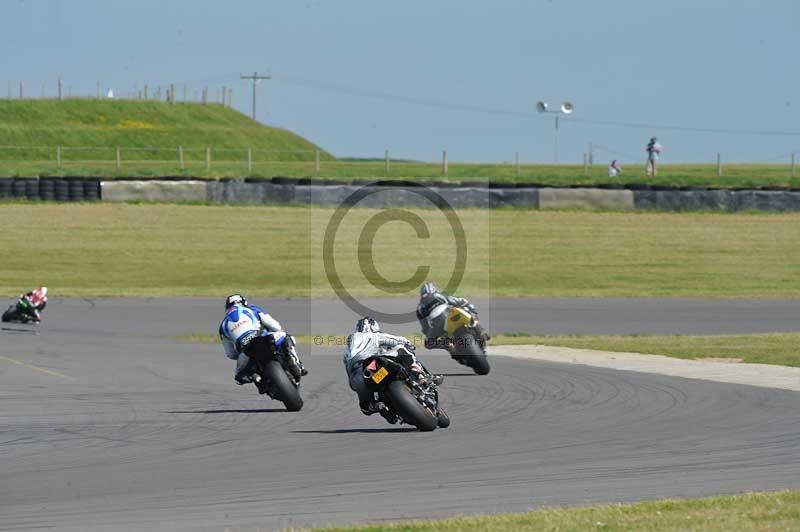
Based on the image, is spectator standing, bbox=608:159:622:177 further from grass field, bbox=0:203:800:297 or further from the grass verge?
the grass verge

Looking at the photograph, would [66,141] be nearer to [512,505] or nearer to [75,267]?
[75,267]

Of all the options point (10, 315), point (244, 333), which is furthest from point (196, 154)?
point (244, 333)

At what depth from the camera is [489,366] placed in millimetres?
19922

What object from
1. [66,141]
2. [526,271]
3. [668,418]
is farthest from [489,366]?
[66,141]

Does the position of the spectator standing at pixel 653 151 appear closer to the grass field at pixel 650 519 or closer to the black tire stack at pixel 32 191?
the black tire stack at pixel 32 191

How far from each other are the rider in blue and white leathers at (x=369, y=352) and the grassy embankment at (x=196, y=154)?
38856mm

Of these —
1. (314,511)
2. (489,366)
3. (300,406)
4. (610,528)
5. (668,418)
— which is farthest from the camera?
(489,366)

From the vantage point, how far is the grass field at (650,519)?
895cm

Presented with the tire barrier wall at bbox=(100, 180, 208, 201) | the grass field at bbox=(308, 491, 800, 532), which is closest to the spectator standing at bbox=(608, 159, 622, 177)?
the tire barrier wall at bbox=(100, 180, 208, 201)

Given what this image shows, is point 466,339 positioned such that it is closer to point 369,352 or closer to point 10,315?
point 369,352

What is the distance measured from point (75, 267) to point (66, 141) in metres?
51.2

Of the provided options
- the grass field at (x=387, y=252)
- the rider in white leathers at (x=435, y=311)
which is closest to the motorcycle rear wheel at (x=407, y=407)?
the rider in white leathers at (x=435, y=311)

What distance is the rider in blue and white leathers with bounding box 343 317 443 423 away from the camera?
13.4 m

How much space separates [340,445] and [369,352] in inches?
50.3
